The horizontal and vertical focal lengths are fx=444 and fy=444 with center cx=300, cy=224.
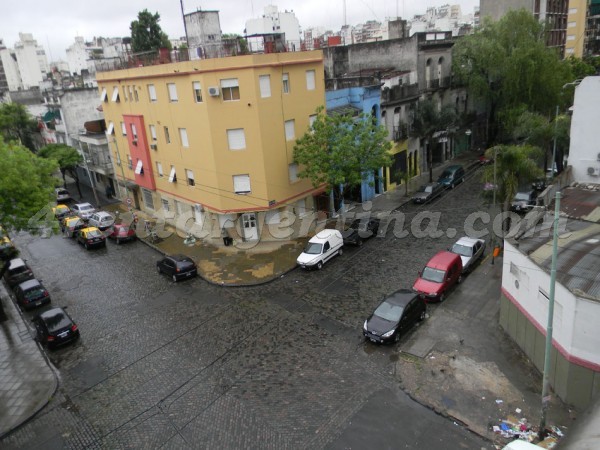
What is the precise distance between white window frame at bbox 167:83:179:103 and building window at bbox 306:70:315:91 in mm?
8400

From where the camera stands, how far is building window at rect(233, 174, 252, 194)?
90.3 feet

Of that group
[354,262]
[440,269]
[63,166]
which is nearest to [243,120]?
[354,262]

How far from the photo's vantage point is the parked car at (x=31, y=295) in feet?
76.0

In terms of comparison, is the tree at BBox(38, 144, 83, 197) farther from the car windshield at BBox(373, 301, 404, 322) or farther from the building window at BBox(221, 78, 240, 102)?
the car windshield at BBox(373, 301, 404, 322)

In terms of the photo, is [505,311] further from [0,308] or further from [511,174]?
[0,308]

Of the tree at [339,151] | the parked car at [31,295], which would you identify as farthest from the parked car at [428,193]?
the parked car at [31,295]

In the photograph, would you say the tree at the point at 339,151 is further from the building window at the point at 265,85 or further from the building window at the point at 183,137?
the building window at the point at 183,137

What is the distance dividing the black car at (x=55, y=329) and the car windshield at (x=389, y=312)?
13.3 m

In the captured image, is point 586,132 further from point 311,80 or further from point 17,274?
point 17,274

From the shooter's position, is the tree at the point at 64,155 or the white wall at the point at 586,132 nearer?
the white wall at the point at 586,132

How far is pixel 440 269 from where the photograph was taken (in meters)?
21.0

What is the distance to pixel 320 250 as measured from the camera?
2506 centimetres

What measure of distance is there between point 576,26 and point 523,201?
192 ft

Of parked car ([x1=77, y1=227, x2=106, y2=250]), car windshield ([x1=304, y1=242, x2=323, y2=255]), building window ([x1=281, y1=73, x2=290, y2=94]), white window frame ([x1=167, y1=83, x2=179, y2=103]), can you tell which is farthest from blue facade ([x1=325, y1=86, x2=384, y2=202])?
parked car ([x1=77, y1=227, x2=106, y2=250])
